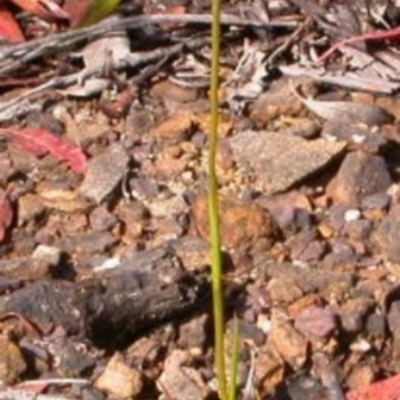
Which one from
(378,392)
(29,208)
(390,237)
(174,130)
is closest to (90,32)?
(174,130)

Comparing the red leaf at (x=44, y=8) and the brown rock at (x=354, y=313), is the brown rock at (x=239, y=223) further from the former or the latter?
the red leaf at (x=44, y=8)

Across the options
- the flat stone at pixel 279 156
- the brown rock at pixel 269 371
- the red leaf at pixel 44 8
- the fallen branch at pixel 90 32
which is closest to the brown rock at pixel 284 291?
the brown rock at pixel 269 371

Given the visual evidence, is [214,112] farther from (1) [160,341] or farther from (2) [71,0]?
(2) [71,0]

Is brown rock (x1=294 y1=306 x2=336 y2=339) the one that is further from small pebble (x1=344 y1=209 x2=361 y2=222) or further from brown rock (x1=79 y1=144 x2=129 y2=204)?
brown rock (x1=79 y1=144 x2=129 y2=204)

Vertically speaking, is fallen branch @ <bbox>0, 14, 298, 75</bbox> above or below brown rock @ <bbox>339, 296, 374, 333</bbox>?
above

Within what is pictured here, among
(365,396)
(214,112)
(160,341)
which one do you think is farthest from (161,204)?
(214,112)

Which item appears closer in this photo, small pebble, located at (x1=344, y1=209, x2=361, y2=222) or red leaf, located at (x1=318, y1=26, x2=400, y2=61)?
small pebble, located at (x1=344, y1=209, x2=361, y2=222)

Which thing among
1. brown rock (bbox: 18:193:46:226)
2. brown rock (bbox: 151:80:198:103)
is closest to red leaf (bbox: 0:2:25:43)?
brown rock (bbox: 151:80:198:103)
